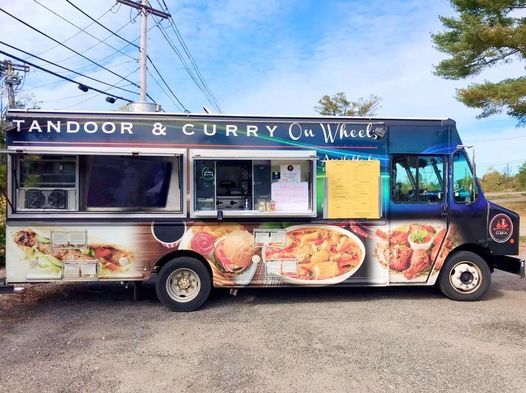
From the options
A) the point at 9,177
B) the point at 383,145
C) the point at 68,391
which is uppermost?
the point at 383,145

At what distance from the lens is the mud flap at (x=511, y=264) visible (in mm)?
6992

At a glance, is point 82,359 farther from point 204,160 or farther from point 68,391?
point 204,160

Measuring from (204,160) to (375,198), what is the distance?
2466 millimetres

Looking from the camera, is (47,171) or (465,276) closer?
(47,171)

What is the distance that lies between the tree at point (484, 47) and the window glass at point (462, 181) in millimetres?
11428

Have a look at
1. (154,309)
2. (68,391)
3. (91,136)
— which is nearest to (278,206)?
(154,309)

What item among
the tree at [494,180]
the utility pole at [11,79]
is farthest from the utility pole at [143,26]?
the tree at [494,180]

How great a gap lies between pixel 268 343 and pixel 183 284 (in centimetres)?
180

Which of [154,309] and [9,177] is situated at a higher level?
[9,177]

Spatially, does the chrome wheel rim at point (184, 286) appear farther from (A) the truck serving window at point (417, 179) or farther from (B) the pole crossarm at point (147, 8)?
(B) the pole crossarm at point (147, 8)

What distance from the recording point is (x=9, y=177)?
20.5ft

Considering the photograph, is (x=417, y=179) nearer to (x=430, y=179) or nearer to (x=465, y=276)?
(x=430, y=179)

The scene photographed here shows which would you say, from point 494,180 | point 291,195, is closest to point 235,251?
point 291,195

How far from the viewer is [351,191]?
266 inches
